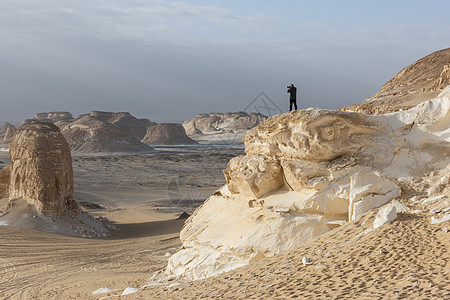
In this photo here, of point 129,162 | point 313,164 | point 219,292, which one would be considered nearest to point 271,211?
point 313,164

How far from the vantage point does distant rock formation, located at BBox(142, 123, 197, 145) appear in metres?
87.5

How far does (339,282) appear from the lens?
5117 millimetres

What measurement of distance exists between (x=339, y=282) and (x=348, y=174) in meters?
2.34

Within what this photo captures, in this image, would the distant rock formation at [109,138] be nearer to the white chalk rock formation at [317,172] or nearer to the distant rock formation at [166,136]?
the distant rock formation at [166,136]

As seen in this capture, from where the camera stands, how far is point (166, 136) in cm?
8844

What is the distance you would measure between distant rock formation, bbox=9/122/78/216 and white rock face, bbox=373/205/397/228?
11951mm

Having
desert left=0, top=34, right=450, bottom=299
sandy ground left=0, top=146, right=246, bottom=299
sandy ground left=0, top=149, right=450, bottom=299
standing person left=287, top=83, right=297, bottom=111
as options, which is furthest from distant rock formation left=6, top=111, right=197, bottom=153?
standing person left=287, top=83, right=297, bottom=111

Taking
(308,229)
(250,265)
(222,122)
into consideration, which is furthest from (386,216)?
(222,122)

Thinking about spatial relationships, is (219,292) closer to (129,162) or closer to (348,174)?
(348,174)

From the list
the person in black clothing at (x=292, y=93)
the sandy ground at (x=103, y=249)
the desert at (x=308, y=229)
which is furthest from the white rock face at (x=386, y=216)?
the person in black clothing at (x=292, y=93)

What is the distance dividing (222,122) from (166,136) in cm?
3912

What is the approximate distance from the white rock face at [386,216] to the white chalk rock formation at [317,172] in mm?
478

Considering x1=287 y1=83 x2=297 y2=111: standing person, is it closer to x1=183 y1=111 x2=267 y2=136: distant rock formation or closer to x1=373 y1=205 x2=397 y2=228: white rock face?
x1=373 y1=205 x2=397 y2=228: white rock face

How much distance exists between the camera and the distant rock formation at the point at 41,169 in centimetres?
1541
